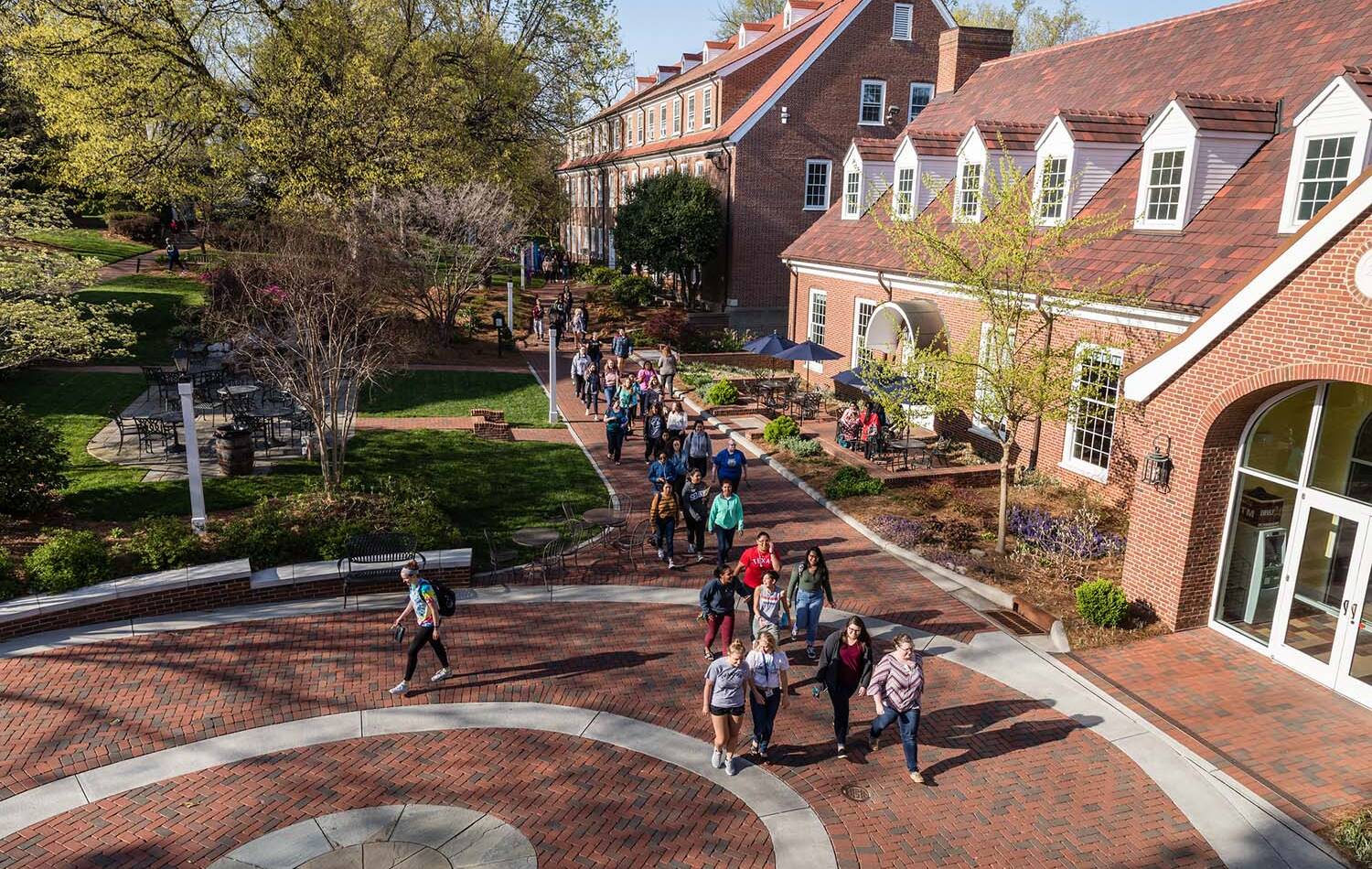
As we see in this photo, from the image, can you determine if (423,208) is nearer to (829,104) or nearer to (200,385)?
(200,385)

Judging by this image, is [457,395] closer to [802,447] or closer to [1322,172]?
[802,447]

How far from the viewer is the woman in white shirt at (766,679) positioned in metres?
8.85

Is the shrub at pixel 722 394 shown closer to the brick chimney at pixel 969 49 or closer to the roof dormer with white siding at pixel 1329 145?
the brick chimney at pixel 969 49

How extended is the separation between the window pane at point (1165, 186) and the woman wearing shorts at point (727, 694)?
12.5 m

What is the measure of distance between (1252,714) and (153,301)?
35.7 metres

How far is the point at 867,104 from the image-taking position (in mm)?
36500

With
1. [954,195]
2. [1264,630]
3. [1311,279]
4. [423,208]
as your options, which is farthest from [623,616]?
[423,208]

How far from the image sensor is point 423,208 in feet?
103

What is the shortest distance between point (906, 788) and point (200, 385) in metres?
20.6

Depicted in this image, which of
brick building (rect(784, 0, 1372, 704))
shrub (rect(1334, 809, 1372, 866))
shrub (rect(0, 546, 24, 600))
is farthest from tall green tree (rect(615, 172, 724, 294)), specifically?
shrub (rect(1334, 809, 1372, 866))

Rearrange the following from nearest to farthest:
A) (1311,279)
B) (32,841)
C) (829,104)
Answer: (32,841)
(1311,279)
(829,104)

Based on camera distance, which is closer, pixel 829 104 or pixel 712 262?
pixel 829 104

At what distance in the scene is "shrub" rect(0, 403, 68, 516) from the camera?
13.6 meters

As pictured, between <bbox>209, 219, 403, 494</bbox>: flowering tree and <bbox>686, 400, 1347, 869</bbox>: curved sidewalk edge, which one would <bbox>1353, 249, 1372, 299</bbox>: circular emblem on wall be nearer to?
<bbox>686, 400, 1347, 869</bbox>: curved sidewalk edge
